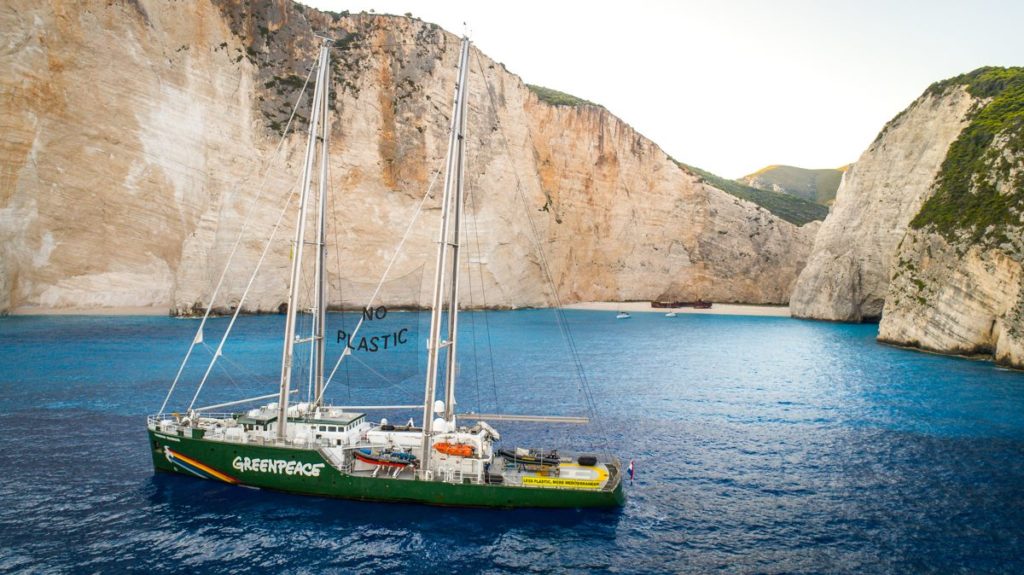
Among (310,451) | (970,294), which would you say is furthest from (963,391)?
(310,451)

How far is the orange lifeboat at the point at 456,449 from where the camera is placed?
24.0m

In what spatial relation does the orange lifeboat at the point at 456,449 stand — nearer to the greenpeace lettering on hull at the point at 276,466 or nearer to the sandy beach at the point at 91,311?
the greenpeace lettering on hull at the point at 276,466

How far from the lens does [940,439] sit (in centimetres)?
3334

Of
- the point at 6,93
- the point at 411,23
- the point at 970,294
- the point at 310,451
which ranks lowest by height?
the point at 310,451

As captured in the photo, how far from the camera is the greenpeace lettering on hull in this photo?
80.4ft

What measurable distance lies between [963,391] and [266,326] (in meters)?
71.3

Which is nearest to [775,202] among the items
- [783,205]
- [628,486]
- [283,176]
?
[783,205]

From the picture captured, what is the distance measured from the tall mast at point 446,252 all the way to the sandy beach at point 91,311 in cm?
7896

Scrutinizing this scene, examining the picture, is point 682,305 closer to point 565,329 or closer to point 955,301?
point 565,329

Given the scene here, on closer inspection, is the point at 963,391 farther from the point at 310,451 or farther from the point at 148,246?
the point at 148,246

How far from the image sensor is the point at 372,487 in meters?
24.0

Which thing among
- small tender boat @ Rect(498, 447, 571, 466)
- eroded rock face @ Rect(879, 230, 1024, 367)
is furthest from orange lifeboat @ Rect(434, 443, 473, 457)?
eroded rock face @ Rect(879, 230, 1024, 367)

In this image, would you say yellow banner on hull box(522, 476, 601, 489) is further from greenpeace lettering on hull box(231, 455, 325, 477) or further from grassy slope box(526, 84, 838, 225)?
grassy slope box(526, 84, 838, 225)

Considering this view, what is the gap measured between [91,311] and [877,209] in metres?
113
